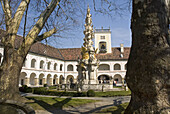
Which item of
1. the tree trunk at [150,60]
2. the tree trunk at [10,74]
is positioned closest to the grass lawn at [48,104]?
the tree trunk at [10,74]

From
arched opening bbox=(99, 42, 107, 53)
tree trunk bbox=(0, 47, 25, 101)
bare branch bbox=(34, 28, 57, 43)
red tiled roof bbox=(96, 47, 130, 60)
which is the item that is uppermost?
arched opening bbox=(99, 42, 107, 53)

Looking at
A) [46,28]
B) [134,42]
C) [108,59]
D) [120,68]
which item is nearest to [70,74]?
[108,59]

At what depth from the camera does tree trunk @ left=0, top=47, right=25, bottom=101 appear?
5.86 meters

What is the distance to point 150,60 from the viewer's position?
3.03m

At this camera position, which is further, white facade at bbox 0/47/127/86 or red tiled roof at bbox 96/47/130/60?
red tiled roof at bbox 96/47/130/60

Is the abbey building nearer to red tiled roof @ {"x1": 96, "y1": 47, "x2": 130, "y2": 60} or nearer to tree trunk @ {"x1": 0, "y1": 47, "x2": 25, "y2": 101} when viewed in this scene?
red tiled roof @ {"x1": 96, "y1": 47, "x2": 130, "y2": 60}

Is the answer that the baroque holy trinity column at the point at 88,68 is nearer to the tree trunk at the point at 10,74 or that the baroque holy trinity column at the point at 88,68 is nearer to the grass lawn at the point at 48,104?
the grass lawn at the point at 48,104

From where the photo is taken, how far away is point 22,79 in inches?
1314

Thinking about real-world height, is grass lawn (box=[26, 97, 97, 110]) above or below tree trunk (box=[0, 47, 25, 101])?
below

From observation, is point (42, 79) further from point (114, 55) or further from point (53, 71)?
point (114, 55)

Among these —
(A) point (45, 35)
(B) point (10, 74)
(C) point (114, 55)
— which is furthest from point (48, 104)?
(C) point (114, 55)

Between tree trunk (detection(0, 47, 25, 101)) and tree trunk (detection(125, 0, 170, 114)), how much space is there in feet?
16.4

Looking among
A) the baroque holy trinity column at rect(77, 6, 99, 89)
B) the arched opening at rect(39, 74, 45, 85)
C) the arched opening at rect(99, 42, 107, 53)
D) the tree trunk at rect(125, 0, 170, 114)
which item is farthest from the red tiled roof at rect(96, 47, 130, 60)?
the tree trunk at rect(125, 0, 170, 114)

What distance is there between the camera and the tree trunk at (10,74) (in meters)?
5.86
